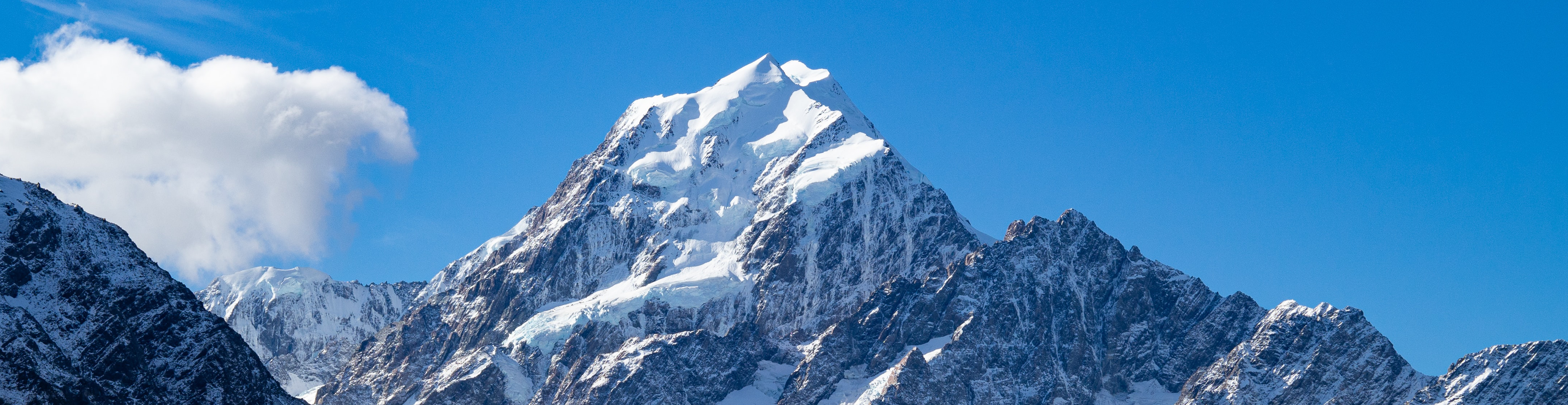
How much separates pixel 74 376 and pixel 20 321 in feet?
29.1

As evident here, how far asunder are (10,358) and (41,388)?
4.75 metres

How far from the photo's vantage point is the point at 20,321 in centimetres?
19838

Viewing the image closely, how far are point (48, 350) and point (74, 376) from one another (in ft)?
13.6

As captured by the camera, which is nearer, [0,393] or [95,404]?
[0,393]

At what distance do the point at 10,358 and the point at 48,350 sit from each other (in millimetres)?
8885

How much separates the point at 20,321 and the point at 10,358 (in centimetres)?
1064

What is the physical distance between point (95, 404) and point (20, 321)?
12814mm

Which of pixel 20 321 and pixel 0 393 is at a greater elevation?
pixel 20 321

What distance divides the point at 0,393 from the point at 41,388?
516 cm

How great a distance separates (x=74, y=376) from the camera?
198m

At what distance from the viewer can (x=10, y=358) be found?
619 ft

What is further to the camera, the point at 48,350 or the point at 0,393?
the point at 48,350

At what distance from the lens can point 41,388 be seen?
18862cm

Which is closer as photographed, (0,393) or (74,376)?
(0,393)
